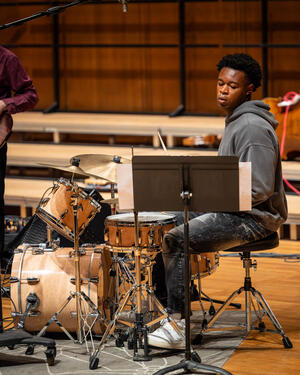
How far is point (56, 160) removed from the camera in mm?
7820

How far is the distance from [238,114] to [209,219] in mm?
588

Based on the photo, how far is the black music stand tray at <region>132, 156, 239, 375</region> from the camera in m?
3.65

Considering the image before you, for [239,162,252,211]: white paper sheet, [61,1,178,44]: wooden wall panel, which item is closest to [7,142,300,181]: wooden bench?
[61,1,178,44]: wooden wall panel

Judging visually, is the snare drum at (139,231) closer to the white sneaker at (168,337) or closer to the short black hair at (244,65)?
the white sneaker at (168,337)

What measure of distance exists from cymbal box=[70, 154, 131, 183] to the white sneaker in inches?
32.6

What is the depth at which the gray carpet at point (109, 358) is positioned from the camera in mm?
3938

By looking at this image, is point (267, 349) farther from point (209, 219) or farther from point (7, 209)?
point (7, 209)

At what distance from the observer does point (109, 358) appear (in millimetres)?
4102

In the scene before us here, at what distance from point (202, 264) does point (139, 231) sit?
530 millimetres

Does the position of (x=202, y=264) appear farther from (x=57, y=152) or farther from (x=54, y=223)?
(x=57, y=152)

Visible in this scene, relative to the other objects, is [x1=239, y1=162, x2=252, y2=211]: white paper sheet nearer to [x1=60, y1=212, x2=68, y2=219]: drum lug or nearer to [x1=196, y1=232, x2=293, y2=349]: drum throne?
[x1=196, y1=232, x2=293, y2=349]: drum throne

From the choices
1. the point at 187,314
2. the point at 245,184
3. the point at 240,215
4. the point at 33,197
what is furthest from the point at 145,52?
the point at 187,314

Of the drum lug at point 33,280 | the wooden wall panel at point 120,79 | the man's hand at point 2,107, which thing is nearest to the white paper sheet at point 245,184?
the drum lug at point 33,280

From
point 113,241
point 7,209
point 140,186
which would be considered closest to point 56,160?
point 7,209
